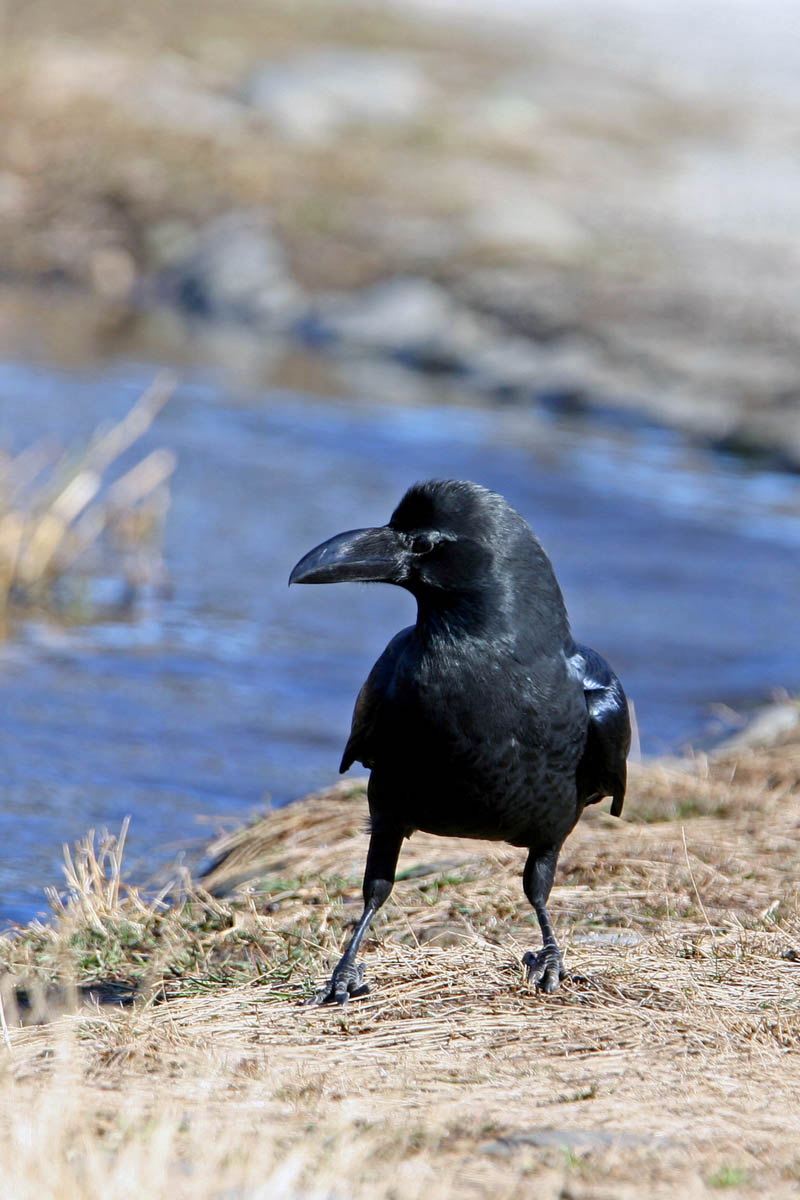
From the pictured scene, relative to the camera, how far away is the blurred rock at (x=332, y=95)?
22562 millimetres

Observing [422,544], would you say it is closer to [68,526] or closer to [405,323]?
[68,526]

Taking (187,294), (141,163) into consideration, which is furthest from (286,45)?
(187,294)

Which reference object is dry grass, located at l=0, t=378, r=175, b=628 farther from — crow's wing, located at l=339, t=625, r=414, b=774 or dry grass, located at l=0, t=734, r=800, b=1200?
crow's wing, located at l=339, t=625, r=414, b=774

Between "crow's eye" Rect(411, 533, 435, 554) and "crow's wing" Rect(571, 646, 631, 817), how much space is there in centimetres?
48

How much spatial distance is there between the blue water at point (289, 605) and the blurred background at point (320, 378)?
0.03 meters

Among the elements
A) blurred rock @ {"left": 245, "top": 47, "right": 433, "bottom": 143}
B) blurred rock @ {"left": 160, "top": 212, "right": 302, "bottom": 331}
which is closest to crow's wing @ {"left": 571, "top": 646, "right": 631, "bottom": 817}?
blurred rock @ {"left": 160, "top": 212, "right": 302, "bottom": 331}

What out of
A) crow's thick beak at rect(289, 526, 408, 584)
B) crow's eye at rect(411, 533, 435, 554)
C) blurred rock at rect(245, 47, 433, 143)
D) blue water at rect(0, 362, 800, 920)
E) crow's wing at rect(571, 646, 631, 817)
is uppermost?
blurred rock at rect(245, 47, 433, 143)

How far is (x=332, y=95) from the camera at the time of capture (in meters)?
23.8

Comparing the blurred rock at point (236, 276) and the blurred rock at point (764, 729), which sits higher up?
the blurred rock at point (236, 276)

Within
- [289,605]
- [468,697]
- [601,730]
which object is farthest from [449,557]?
[289,605]

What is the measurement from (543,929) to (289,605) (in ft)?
19.0

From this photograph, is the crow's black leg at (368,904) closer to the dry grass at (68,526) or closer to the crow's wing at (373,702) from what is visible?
the crow's wing at (373,702)

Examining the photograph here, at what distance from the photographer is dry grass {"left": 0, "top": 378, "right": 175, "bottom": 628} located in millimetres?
8883

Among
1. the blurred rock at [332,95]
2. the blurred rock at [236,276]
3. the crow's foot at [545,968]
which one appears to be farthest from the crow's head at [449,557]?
the blurred rock at [332,95]
